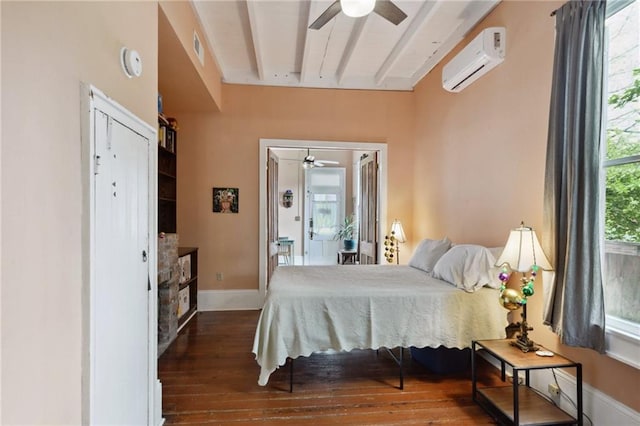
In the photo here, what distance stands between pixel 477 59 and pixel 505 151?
33.4 inches

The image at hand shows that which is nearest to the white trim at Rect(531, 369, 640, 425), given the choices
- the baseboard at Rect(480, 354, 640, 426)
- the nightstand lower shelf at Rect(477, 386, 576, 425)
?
the baseboard at Rect(480, 354, 640, 426)

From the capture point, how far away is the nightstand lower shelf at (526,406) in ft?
6.32

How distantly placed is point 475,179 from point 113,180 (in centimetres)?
297

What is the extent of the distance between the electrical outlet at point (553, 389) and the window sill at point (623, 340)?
53 centimetres

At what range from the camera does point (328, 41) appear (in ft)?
11.5

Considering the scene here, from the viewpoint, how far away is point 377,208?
471cm

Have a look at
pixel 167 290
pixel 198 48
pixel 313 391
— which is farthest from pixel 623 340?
pixel 198 48

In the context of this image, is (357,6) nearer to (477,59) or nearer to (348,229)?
(477,59)

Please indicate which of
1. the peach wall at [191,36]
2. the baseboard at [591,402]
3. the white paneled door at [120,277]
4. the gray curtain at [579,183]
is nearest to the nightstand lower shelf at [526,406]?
the baseboard at [591,402]

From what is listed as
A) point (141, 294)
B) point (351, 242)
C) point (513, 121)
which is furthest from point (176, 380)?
point (351, 242)

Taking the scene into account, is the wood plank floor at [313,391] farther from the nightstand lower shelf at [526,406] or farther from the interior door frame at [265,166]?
the interior door frame at [265,166]

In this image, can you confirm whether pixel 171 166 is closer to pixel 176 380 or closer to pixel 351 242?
pixel 176 380

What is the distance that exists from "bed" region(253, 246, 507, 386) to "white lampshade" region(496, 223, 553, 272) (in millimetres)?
370

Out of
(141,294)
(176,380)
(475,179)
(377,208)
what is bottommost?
(176,380)
